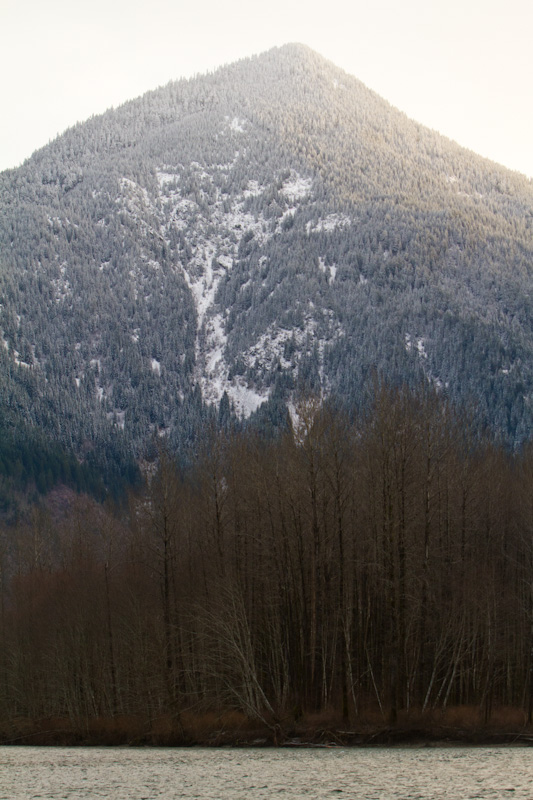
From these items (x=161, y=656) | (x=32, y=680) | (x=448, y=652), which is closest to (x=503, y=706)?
(x=448, y=652)

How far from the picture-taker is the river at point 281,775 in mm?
24516

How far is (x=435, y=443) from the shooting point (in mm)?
40500

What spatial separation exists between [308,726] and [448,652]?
11118mm

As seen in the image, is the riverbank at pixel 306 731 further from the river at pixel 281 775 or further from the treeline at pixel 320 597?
the river at pixel 281 775

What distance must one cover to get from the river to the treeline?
4.35m

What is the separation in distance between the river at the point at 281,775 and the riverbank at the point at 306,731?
1282 mm

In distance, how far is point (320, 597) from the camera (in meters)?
43.6

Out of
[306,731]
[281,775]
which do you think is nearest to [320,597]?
[306,731]

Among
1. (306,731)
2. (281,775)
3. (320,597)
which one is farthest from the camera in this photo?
(320,597)

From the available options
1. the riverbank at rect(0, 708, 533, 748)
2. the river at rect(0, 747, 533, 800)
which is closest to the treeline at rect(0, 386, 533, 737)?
the riverbank at rect(0, 708, 533, 748)

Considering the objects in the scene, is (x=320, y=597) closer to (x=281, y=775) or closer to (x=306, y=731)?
(x=306, y=731)

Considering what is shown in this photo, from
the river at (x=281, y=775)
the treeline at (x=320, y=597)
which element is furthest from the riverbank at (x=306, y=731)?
the river at (x=281, y=775)

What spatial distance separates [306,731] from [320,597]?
8249mm

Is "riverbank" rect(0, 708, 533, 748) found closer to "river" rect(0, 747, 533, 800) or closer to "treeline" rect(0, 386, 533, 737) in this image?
"treeline" rect(0, 386, 533, 737)
